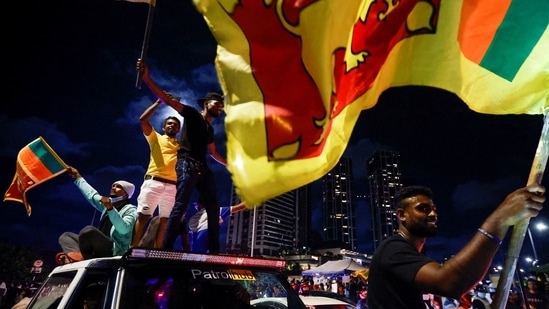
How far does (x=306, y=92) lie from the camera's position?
246 cm

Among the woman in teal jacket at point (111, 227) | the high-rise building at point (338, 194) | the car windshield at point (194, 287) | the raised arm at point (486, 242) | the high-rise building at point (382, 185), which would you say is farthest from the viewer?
the high-rise building at point (338, 194)

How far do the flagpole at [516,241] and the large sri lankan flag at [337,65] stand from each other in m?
0.63

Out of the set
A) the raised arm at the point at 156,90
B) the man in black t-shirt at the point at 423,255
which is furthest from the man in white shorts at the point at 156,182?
the man in black t-shirt at the point at 423,255

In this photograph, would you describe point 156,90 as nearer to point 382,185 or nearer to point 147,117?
point 147,117

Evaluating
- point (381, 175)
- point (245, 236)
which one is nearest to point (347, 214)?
point (381, 175)

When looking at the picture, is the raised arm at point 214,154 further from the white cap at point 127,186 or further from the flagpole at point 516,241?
the flagpole at point 516,241

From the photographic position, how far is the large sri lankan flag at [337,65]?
2.24 m

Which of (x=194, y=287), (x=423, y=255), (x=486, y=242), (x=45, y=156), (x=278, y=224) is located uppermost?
(x=278, y=224)

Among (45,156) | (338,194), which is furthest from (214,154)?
(338,194)

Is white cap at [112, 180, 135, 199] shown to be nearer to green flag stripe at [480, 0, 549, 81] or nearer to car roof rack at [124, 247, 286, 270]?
car roof rack at [124, 247, 286, 270]

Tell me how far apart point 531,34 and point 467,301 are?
10864mm

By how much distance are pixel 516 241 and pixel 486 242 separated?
228 millimetres

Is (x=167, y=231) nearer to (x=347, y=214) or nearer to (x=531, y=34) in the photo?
(x=531, y=34)

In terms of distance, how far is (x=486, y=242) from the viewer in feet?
6.05
